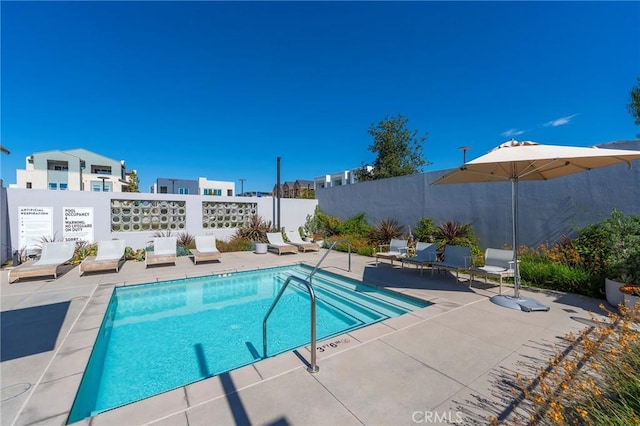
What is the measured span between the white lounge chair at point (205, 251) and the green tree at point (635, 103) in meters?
11.9

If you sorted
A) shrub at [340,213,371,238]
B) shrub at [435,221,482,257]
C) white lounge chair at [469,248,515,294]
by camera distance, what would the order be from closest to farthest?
white lounge chair at [469,248,515,294] → shrub at [435,221,482,257] → shrub at [340,213,371,238]

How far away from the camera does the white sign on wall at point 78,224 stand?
9.93 meters

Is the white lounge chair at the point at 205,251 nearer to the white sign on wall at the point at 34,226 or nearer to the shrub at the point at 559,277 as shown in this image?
the white sign on wall at the point at 34,226

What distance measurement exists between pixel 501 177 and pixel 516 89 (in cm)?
1045

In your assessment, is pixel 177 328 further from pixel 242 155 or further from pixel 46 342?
pixel 242 155

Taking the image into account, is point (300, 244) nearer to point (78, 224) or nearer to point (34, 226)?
point (78, 224)

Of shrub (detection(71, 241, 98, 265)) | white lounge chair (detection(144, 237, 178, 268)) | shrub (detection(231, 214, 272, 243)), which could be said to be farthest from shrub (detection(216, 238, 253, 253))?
shrub (detection(71, 241, 98, 265))

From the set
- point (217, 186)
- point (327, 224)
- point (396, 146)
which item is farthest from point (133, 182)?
point (396, 146)

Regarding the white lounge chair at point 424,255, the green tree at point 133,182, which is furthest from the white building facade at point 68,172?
the white lounge chair at point 424,255

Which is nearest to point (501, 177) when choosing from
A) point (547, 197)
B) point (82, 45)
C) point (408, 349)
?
point (547, 197)

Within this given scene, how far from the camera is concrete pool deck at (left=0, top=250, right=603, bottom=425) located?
7.45 ft

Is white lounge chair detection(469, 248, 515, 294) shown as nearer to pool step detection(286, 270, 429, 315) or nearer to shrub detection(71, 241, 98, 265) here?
pool step detection(286, 270, 429, 315)

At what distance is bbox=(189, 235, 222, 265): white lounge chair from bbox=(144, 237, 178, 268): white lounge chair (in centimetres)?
67

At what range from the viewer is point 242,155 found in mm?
25938
